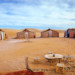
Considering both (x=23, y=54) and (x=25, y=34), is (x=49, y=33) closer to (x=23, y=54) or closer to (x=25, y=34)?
(x=25, y=34)

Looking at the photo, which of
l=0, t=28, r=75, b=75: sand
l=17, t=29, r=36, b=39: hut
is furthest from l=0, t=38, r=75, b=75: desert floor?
l=17, t=29, r=36, b=39: hut

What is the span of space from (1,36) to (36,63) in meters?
25.8

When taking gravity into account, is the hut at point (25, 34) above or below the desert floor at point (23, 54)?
above

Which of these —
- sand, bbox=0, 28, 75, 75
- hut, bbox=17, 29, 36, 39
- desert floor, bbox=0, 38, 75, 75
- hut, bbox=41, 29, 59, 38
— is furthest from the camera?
hut, bbox=41, 29, 59, 38

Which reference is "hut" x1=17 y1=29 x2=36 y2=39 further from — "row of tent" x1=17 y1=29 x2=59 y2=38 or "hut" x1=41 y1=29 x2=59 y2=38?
"hut" x1=41 y1=29 x2=59 y2=38

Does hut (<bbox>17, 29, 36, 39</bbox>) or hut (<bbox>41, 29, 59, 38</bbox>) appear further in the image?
hut (<bbox>41, 29, 59, 38</bbox>)

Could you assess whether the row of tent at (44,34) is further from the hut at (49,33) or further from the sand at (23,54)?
the sand at (23,54)

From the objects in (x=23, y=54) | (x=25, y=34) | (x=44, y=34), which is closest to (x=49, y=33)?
(x=44, y=34)

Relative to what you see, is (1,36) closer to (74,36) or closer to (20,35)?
(20,35)

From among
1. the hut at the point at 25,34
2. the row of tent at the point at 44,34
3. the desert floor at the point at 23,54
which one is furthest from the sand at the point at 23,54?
the row of tent at the point at 44,34

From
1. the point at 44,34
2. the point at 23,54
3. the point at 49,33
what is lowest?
the point at 23,54

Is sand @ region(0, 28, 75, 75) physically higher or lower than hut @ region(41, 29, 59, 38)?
lower

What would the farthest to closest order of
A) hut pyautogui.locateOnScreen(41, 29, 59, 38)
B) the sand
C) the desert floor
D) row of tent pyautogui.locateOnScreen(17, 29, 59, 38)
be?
1. hut pyautogui.locateOnScreen(41, 29, 59, 38)
2. row of tent pyautogui.locateOnScreen(17, 29, 59, 38)
3. the desert floor
4. the sand

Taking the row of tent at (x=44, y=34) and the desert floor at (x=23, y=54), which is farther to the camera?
the row of tent at (x=44, y=34)
